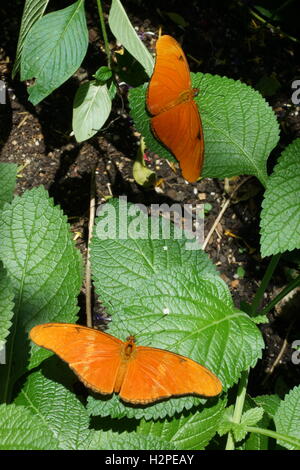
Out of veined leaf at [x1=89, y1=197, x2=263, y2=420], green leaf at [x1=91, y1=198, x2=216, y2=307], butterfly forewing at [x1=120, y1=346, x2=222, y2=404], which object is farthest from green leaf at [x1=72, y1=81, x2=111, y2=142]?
butterfly forewing at [x1=120, y1=346, x2=222, y2=404]

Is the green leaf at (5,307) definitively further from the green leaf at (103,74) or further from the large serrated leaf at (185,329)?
the green leaf at (103,74)

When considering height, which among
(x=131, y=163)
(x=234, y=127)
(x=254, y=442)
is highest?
(x=234, y=127)

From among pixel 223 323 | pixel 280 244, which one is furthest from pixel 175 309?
pixel 280 244

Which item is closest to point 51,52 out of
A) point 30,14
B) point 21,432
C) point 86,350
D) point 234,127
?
point 30,14

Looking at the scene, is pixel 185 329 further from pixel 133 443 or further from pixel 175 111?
pixel 175 111

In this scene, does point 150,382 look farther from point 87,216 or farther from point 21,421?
A: point 87,216
